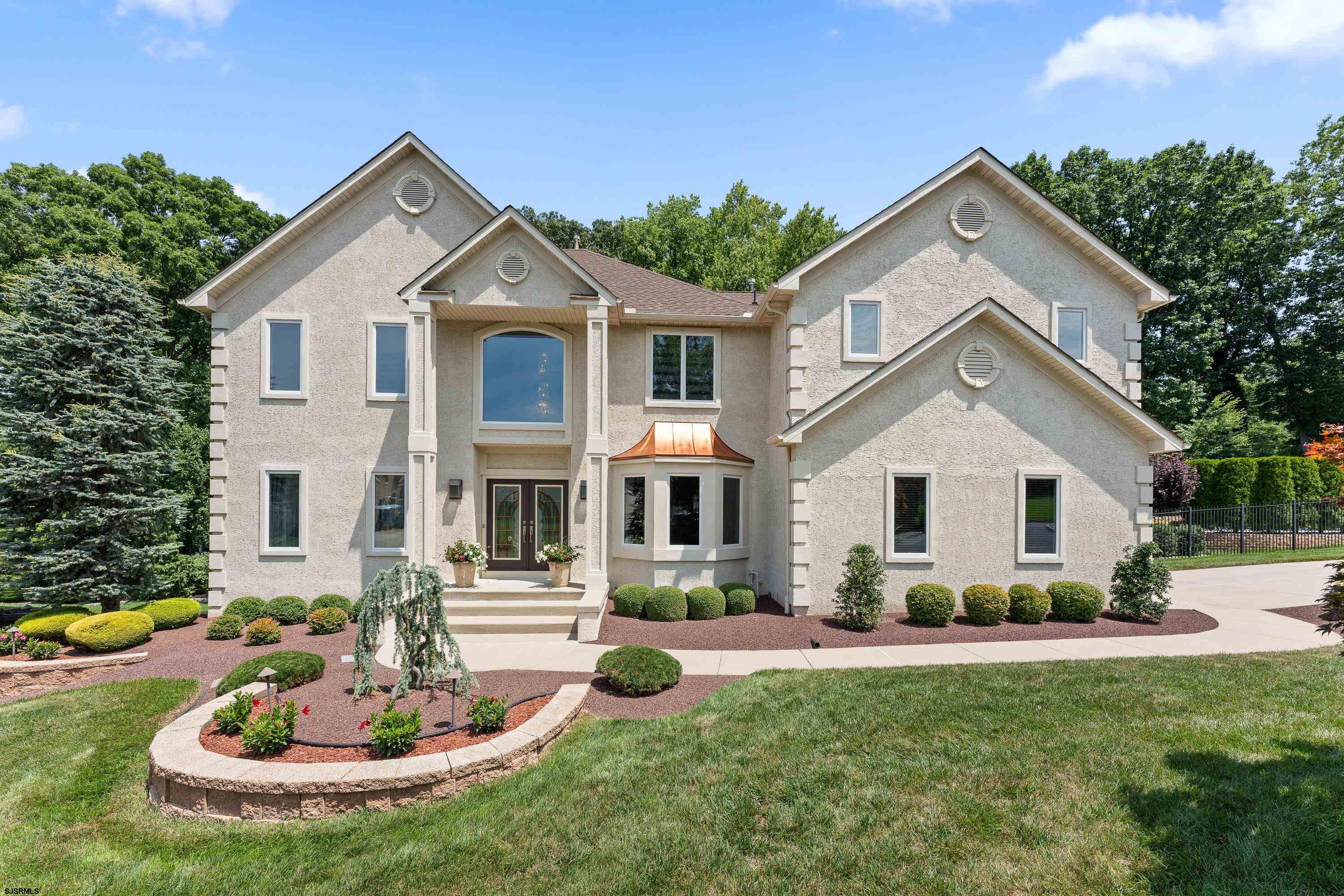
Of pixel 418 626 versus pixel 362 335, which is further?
pixel 362 335

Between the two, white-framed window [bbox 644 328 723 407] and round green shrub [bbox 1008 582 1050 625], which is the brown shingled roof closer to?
white-framed window [bbox 644 328 723 407]

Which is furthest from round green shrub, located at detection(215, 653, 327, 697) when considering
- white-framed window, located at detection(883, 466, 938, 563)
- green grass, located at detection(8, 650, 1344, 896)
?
white-framed window, located at detection(883, 466, 938, 563)

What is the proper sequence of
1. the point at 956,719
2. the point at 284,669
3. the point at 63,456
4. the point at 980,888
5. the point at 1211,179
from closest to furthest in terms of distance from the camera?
1. the point at 980,888
2. the point at 956,719
3. the point at 284,669
4. the point at 63,456
5. the point at 1211,179

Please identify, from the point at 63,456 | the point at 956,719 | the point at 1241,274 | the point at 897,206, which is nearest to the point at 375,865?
the point at 956,719

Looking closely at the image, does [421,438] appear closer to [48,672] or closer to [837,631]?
[48,672]

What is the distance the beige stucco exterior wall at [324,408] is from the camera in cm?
1388

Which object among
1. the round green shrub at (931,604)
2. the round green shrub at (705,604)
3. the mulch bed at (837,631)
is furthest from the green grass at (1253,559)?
the round green shrub at (705,604)

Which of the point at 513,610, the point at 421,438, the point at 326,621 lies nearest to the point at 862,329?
the point at 513,610

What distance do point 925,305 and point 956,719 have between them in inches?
412

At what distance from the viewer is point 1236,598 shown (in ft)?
46.9

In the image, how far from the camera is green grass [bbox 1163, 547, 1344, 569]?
19.1 meters

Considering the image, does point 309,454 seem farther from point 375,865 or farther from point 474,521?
point 375,865

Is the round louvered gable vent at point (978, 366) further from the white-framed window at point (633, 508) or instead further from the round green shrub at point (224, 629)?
the round green shrub at point (224, 629)

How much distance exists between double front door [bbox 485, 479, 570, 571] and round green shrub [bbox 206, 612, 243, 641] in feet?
17.4
